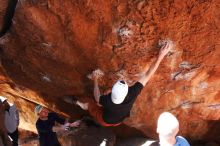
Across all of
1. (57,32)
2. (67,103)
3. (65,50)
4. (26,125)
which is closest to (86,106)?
(67,103)

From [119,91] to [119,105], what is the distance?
0.87 ft

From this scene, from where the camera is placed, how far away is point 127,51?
383 centimetres

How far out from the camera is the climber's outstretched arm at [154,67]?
3.67 m

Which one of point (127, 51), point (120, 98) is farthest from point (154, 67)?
point (120, 98)

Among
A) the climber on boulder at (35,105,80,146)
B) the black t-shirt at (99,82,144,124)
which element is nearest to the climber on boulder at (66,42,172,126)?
the black t-shirt at (99,82,144,124)

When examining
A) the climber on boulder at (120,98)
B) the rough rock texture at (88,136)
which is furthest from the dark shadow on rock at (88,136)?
the climber on boulder at (120,98)

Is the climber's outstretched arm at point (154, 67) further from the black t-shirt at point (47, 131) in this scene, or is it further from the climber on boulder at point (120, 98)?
the black t-shirt at point (47, 131)

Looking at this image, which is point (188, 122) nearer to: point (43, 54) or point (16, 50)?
point (43, 54)

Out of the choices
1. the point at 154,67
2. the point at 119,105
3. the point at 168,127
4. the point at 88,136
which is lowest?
the point at 168,127

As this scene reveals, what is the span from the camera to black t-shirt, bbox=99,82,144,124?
3686 mm

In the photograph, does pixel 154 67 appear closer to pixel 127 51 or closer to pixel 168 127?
pixel 127 51

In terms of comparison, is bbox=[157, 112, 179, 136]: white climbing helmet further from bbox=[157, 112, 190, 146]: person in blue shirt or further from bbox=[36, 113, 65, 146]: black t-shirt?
bbox=[36, 113, 65, 146]: black t-shirt

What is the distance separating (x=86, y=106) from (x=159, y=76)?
3.86 feet

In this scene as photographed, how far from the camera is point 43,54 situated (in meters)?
4.10
